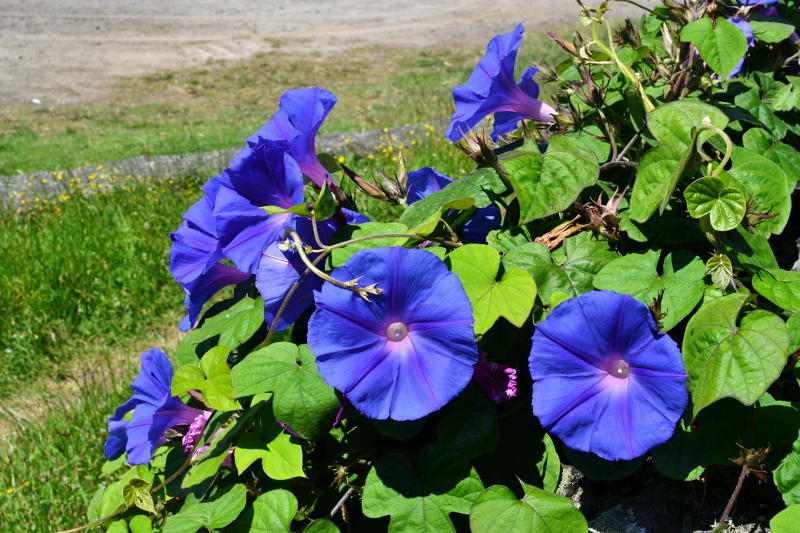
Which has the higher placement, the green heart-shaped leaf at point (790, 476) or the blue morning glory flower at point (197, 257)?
the blue morning glory flower at point (197, 257)

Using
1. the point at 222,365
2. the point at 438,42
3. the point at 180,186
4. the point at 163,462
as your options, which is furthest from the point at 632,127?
the point at 438,42

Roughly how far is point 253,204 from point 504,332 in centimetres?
42

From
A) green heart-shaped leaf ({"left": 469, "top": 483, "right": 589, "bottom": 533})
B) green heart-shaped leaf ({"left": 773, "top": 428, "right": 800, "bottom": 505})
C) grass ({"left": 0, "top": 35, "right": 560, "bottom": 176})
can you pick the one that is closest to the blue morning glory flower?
green heart-shaped leaf ({"left": 469, "top": 483, "right": 589, "bottom": 533})

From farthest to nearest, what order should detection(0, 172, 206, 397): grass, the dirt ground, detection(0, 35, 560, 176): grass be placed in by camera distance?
the dirt ground → detection(0, 35, 560, 176): grass → detection(0, 172, 206, 397): grass

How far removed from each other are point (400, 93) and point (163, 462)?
8.41m

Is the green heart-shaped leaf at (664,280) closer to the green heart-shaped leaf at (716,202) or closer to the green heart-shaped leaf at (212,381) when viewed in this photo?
the green heart-shaped leaf at (716,202)

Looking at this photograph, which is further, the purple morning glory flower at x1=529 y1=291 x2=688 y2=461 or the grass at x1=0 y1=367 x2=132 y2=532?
the grass at x1=0 y1=367 x2=132 y2=532

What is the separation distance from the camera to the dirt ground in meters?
10.9

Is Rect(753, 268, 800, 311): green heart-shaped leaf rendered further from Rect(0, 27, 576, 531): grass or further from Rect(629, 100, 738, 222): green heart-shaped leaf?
Rect(0, 27, 576, 531): grass

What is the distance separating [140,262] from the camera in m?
4.07

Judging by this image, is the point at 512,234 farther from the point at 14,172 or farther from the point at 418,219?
the point at 14,172

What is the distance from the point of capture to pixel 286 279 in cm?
111

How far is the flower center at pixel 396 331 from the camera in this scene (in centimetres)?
99

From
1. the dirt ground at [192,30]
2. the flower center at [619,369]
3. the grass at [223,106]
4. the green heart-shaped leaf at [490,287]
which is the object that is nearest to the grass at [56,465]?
the green heart-shaped leaf at [490,287]
